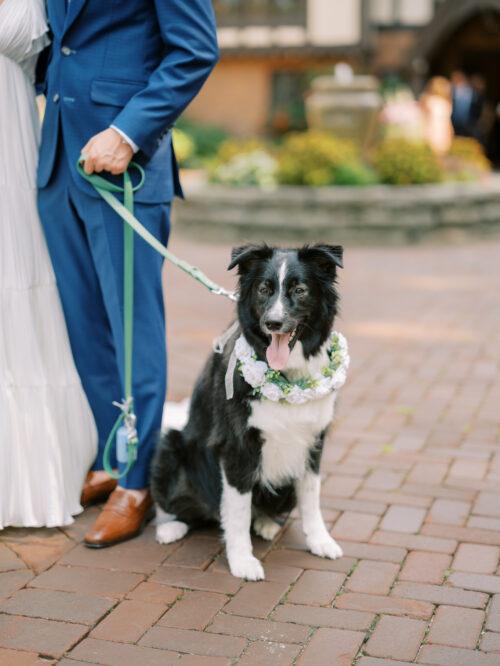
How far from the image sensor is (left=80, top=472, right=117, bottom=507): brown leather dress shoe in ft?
12.5

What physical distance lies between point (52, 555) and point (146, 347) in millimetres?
839

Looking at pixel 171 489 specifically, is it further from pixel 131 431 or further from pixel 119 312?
pixel 119 312

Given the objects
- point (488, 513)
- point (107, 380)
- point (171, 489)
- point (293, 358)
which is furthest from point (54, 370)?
point (488, 513)

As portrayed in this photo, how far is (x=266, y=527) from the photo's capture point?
139 inches

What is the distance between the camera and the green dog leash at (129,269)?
3.38m

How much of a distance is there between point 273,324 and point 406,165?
9.29 m

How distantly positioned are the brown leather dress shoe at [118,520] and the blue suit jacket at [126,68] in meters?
1.15

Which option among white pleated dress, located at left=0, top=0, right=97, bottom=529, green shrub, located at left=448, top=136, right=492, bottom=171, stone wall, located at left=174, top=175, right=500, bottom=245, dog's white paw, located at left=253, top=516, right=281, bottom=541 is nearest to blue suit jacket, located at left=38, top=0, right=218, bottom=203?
white pleated dress, located at left=0, top=0, right=97, bottom=529

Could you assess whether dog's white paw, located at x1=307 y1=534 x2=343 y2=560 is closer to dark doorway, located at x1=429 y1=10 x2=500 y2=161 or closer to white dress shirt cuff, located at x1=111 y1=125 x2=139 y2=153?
white dress shirt cuff, located at x1=111 y1=125 x2=139 y2=153

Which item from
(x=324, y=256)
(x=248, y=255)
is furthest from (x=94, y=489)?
(x=324, y=256)

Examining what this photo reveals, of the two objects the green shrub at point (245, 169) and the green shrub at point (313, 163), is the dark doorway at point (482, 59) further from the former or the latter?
the green shrub at point (313, 163)

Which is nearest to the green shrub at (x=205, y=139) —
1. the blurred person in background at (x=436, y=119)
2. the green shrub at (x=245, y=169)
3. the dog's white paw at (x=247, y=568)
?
the blurred person in background at (x=436, y=119)

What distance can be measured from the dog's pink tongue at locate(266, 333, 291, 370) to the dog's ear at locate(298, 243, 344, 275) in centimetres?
26

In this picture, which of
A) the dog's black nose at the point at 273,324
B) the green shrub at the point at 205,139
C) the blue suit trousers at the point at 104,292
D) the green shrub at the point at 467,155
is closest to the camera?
the dog's black nose at the point at 273,324
